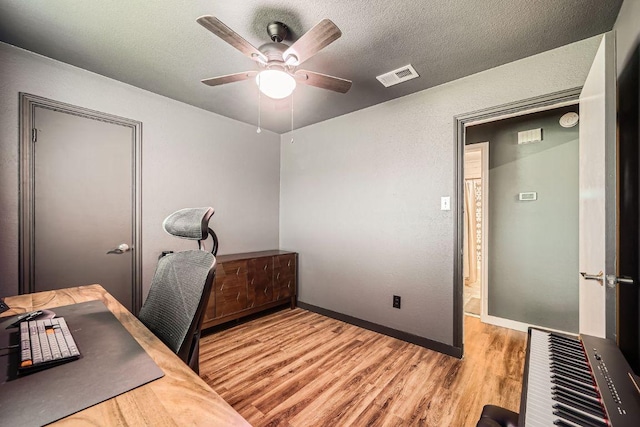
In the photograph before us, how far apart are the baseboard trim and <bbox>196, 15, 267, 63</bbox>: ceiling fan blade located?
263 cm

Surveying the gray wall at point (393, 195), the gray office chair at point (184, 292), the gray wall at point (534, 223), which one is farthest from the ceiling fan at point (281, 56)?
the gray wall at point (534, 223)

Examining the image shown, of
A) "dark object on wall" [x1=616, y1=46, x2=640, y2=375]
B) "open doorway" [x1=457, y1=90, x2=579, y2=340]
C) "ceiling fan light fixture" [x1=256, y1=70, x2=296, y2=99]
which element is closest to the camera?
"dark object on wall" [x1=616, y1=46, x2=640, y2=375]

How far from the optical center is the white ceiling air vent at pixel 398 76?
220 cm

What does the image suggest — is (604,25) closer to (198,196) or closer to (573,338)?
(573,338)

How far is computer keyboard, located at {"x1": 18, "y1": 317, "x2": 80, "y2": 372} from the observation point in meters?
0.75

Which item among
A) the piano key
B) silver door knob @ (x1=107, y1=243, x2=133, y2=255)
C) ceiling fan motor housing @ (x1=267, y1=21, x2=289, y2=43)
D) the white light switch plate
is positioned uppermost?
ceiling fan motor housing @ (x1=267, y1=21, x2=289, y2=43)

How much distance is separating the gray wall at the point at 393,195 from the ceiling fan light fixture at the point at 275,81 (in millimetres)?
1454

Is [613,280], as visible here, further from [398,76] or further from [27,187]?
[27,187]

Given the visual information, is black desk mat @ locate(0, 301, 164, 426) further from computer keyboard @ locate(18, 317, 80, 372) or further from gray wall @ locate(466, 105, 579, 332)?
gray wall @ locate(466, 105, 579, 332)

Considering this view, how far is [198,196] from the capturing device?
9.87 feet

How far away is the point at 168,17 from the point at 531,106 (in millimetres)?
2627

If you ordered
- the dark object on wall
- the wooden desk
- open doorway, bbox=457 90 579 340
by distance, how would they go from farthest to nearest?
open doorway, bbox=457 90 579 340 < the dark object on wall < the wooden desk

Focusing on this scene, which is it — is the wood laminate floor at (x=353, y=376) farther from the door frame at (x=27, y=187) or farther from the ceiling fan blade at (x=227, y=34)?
the ceiling fan blade at (x=227, y=34)

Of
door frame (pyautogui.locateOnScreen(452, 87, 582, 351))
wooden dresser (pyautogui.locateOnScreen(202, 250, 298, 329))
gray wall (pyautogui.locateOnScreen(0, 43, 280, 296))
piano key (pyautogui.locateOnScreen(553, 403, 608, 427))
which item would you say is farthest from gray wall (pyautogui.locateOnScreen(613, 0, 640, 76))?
gray wall (pyautogui.locateOnScreen(0, 43, 280, 296))
